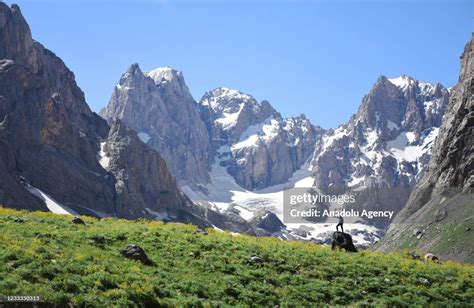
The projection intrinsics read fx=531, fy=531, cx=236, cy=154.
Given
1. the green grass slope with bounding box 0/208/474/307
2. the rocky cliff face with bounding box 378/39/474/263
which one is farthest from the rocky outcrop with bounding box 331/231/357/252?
the rocky cliff face with bounding box 378/39/474/263

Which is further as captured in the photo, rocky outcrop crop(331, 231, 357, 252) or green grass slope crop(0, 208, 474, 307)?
rocky outcrop crop(331, 231, 357, 252)

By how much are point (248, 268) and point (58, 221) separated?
1551 cm

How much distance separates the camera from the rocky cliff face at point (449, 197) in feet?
337

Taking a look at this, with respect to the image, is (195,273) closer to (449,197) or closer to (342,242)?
(342,242)

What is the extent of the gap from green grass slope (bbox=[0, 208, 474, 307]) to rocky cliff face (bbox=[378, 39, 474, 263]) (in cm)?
6360

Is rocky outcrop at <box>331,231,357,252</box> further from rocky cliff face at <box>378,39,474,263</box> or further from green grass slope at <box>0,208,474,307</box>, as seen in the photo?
rocky cliff face at <box>378,39,474,263</box>

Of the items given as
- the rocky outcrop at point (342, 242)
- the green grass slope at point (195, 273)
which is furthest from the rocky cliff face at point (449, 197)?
the green grass slope at point (195, 273)

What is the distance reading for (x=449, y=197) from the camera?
13250 centimetres

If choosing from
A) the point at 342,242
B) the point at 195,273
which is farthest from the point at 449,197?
the point at 195,273

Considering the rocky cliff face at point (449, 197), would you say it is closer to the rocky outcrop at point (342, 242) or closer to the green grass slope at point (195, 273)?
the rocky outcrop at point (342, 242)

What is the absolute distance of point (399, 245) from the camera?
120m

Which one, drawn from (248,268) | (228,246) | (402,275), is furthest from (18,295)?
(402,275)

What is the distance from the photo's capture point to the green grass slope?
78.8ft

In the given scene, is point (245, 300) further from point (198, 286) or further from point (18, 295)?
point (18, 295)
